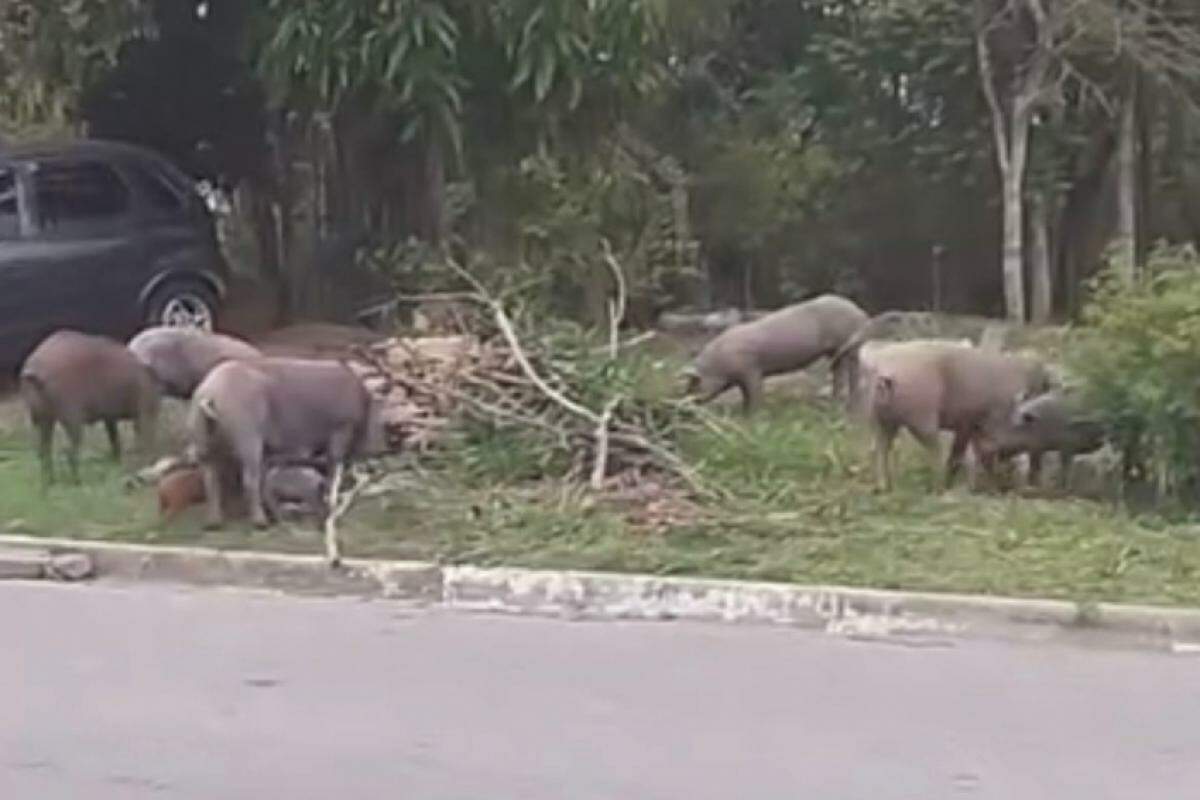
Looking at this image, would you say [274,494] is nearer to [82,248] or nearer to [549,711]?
[549,711]

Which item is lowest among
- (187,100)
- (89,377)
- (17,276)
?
(89,377)

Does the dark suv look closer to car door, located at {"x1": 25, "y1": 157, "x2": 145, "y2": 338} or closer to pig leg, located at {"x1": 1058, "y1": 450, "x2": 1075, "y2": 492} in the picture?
car door, located at {"x1": 25, "y1": 157, "x2": 145, "y2": 338}

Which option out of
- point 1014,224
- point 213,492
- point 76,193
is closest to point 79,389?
point 213,492

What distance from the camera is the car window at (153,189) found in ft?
57.3

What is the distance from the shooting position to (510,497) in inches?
445

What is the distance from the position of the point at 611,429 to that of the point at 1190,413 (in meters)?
2.83

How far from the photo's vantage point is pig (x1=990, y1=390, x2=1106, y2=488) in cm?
1122

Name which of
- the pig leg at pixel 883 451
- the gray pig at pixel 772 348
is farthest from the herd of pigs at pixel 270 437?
the gray pig at pixel 772 348

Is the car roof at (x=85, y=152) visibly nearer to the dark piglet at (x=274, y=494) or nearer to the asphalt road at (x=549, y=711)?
the dark piglet at (x=274, y=494)

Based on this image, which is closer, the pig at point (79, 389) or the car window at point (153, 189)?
the pig at point (79, 389)

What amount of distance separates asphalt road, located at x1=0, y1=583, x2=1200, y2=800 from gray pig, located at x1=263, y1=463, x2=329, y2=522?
1.53 m

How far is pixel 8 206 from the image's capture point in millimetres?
16688

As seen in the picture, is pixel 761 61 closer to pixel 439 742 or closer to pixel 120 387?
pixel 120 387

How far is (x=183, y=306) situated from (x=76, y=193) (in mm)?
1146
